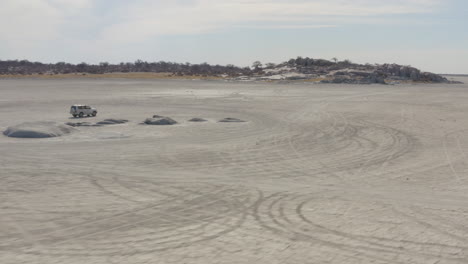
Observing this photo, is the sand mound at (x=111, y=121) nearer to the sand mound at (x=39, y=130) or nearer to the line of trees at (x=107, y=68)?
the sand mound at (x=39, y=130)

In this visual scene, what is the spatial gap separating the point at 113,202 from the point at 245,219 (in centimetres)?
475

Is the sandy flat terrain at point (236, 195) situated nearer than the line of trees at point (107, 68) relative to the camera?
Yes

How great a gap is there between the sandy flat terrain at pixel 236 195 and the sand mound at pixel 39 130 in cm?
75

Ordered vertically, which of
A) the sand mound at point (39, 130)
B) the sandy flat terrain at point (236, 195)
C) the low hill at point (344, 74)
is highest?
the low hill at point (344, 74)

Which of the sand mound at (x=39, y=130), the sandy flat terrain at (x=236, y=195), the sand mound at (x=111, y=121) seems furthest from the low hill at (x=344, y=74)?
the sand mound at (x=39, y=130)

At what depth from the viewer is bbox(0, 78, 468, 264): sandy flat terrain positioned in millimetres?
12633

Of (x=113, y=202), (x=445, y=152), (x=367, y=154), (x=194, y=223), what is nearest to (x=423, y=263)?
(x=194, y=223)

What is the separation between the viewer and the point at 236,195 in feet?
59.2

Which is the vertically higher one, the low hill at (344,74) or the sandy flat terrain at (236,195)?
the low hill at (344,74)

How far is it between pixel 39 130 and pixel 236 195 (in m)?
18.7

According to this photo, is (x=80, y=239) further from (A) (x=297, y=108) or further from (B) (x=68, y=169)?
(A) (x=297, y=108)

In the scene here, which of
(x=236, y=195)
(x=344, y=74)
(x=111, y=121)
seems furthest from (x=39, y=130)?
(x=344, y=74)

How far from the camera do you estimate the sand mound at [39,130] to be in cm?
3117

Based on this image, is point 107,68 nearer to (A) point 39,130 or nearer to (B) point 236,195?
(A) point 39,130
